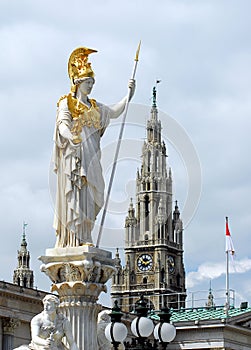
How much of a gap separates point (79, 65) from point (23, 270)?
126 meters

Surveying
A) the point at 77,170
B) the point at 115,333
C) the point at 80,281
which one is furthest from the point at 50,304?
the point at 115,333

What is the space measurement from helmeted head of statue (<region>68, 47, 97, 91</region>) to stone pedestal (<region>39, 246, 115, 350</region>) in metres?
2.53

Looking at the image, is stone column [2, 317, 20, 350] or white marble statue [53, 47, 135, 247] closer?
white marble statue [53, 47, 135, 247]

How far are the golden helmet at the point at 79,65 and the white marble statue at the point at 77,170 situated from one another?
0.31 feet

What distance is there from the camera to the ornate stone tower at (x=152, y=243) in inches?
6265

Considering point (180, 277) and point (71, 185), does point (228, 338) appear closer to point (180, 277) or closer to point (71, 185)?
point (71, 185)

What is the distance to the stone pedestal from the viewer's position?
44.7 ft

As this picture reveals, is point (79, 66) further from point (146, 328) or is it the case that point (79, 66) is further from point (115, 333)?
point (146, 328)

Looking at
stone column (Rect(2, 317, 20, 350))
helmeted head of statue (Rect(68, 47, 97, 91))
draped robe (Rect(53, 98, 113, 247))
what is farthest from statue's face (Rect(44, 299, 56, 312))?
stone column (Rect(2, 317, 20, 350))

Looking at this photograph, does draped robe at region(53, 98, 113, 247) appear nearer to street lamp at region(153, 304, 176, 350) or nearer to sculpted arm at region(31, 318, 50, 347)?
sculpted arm at region(31, 318, 50, 347)

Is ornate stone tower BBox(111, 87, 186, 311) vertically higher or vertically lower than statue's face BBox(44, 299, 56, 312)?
higher

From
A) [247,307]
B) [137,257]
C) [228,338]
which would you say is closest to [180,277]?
[137,257]

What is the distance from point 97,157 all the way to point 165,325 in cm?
332

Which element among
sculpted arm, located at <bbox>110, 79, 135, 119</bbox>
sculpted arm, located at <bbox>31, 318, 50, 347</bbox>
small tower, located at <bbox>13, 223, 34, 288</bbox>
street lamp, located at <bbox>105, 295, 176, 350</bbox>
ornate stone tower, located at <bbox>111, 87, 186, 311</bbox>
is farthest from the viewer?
ornate stone tower, located at <bbox>111, 87, 186, 311</bbox>
